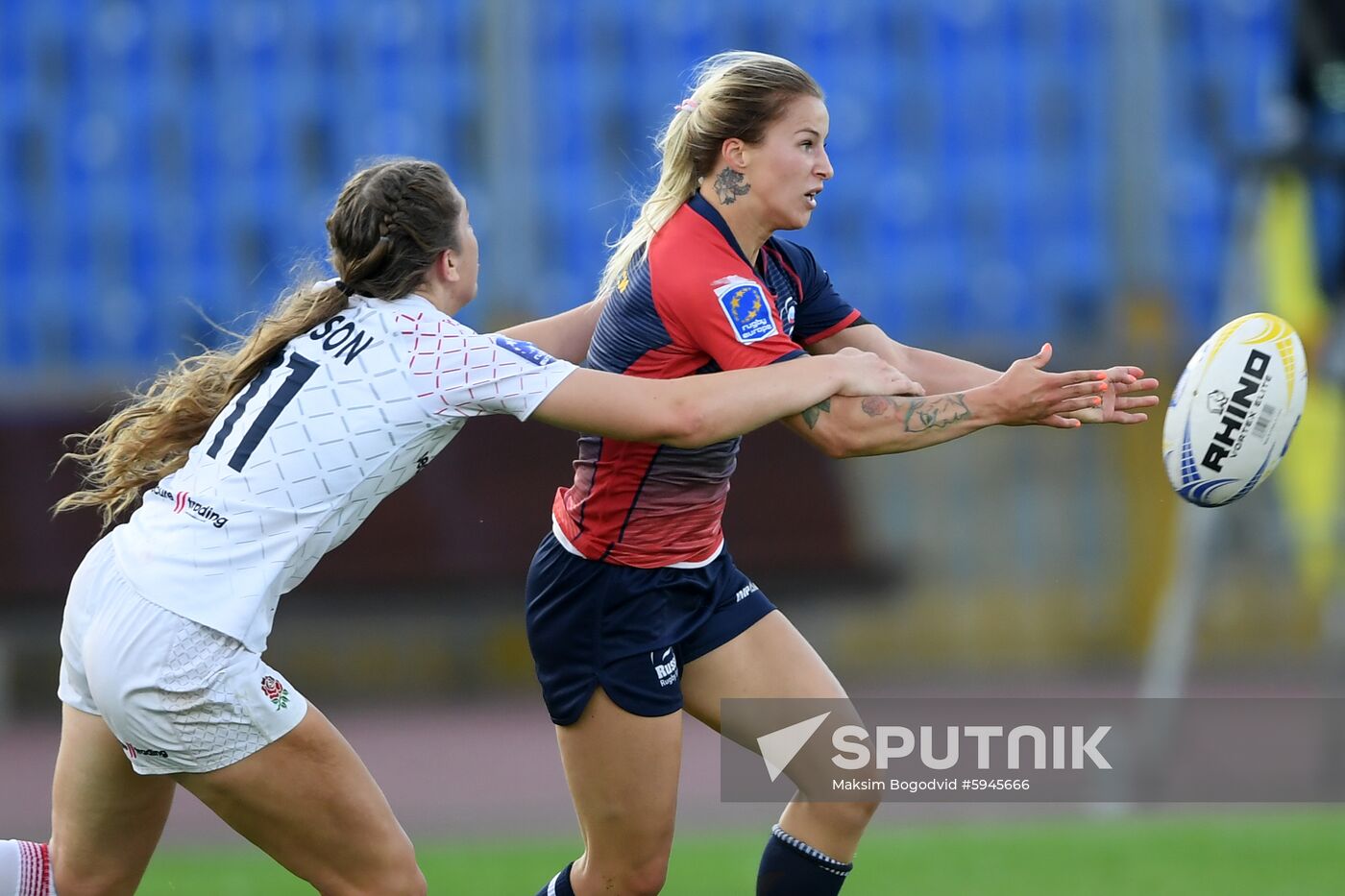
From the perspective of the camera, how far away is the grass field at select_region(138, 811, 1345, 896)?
6133 millimetres

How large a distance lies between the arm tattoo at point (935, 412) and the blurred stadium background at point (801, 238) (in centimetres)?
522

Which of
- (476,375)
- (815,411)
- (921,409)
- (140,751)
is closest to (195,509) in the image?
(140,751)

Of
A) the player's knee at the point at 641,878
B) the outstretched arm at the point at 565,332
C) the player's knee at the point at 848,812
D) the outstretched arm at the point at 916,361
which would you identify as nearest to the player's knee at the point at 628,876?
the player's knee at the point at 641,878

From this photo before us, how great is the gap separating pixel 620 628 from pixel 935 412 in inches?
36.1

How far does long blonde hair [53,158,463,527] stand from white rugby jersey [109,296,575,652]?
4.7 inches

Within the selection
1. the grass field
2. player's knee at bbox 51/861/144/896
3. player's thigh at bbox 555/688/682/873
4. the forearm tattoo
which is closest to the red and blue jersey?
the forearm tattoo

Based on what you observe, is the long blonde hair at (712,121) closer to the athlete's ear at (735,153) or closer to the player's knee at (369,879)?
the athlete's ear at (735,153)

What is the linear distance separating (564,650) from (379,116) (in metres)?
9.16

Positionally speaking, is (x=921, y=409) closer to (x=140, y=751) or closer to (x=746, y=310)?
(x=746, y=310)

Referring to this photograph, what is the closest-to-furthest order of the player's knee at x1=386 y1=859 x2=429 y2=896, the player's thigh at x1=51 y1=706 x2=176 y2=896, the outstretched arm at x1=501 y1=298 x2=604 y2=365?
the player's knee at x1=386 y1=859 x2=429 y2=896
the player's thigh at x1=51 y1=706 x2=176 y2=896
the outstretched arm at x1=501 y1=298 x2=604 y2=365

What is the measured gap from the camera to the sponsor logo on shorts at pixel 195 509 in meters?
3.48

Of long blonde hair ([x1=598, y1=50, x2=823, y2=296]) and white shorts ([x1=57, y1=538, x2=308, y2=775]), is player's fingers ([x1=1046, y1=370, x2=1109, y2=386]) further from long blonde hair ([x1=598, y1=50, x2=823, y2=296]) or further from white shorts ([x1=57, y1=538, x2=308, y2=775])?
white shorts ([x1=57, y1=538, x2=308, y2=775])

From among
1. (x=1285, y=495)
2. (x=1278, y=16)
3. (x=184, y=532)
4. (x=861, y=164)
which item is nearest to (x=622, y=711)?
(x=184, y=532)

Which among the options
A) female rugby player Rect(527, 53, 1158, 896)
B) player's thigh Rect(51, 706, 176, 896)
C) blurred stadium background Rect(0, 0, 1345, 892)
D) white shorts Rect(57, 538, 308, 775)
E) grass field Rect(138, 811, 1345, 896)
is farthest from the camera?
blurred stadium background Rect(0, 0, 1345, 892)
